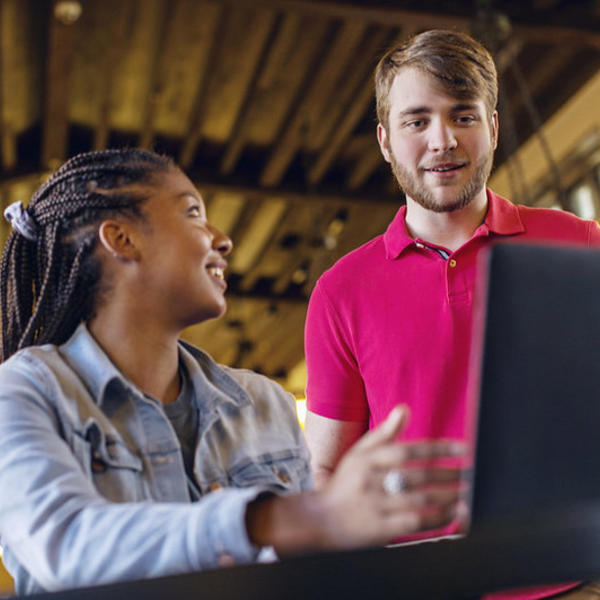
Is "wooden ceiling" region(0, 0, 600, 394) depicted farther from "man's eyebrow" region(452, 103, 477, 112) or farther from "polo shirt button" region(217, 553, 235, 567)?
"polo shirt button" region(217, 553, 235, 567)

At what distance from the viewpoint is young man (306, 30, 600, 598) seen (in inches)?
60.5

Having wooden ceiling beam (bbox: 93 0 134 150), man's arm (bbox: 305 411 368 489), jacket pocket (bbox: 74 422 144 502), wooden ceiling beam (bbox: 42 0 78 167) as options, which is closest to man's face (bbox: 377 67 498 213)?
man's arm (bbox: 305 411 368 489)

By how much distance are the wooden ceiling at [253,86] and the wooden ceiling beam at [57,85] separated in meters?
0.01

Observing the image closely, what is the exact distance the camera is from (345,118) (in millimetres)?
5770

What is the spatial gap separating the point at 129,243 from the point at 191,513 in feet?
1.63

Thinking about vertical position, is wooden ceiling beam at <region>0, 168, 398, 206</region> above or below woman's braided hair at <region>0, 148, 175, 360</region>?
above

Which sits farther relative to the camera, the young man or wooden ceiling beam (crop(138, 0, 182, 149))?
wooden ceiling beam (crop(138, 0, 182, 149))

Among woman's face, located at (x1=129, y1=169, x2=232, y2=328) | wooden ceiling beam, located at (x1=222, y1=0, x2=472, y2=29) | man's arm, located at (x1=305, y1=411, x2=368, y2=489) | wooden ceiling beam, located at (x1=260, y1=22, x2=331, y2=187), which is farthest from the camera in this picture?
wooden ceiling beam, located at (x1=260, y1=22, x2=331, y2=187)

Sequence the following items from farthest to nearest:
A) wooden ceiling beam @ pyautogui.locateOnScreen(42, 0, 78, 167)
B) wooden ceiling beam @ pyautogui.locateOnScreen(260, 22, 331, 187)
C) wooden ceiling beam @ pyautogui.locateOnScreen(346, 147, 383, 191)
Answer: wooden ceiling beam @ pyautogui.locateOnScreen(346, 147, 383, 191)
wooden ceiling beam @ pyautogui.locateOnScreen(260, 22, 331, 187)
wooden ceiling beam @ pyautogui.locateOnScreen(42, 0, 78, 167)

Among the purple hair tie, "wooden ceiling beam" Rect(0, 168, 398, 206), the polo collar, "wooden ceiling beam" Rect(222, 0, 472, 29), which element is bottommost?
the purple hair tie

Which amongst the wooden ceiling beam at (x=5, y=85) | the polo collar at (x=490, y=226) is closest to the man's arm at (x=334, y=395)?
the polo collar at (x=490, y=226)

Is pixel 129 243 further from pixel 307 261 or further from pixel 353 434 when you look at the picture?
pixel 307 261

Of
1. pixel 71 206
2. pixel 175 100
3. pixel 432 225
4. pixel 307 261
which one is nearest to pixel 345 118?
pixel 175 100

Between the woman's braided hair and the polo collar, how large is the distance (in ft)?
1.75
